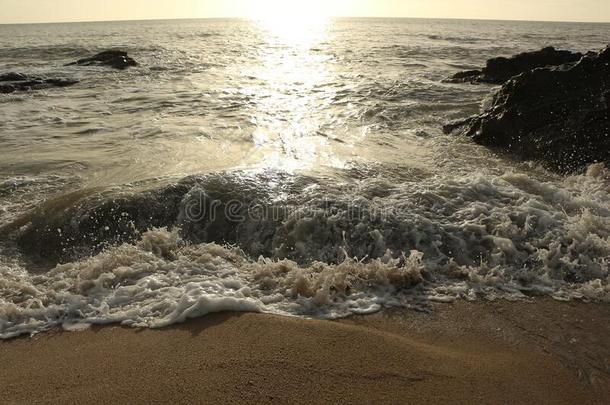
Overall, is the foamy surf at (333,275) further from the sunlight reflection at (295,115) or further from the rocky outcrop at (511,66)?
the rocky outcrop at (511,66)

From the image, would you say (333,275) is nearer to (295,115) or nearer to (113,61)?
(295,115)

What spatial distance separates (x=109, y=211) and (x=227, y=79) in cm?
1244

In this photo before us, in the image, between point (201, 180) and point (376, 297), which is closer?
point (376, 297)

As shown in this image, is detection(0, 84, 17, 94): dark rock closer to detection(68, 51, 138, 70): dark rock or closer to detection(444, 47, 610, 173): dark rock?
detection(68, 51, 138, 70): dark rock

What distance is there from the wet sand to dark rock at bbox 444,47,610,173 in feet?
13.7

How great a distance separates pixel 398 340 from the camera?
3.42m

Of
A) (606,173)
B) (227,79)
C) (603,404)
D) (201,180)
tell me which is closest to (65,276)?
(201,180)

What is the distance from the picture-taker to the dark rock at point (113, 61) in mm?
21172

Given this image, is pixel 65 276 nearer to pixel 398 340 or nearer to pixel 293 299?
pixel 293 299

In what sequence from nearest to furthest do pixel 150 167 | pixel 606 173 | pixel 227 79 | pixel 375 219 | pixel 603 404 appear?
pixel 603 404
pixel 375 219
pixel 606 173
pixel 150 167
pixel 227 79

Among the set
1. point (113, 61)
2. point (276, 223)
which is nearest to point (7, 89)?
point (113, 61)

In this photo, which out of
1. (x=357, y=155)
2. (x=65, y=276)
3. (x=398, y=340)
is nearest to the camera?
(x=398, y=340)

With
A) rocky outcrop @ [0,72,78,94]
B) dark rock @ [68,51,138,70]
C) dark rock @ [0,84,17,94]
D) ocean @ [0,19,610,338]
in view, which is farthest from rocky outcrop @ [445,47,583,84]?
dark rock @ [0,84,17,94]

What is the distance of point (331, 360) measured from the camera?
3.14m
